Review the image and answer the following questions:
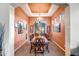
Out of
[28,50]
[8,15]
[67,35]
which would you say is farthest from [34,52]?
[8,15]

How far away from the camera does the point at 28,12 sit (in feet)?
8.88

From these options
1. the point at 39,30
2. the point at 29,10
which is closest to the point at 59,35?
the point at 39,30

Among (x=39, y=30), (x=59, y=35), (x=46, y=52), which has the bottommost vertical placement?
(x=46, y=52)

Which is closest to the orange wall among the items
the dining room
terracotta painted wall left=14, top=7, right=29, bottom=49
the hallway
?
the dining room

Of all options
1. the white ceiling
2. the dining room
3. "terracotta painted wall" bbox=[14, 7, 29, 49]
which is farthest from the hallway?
the white ceiling

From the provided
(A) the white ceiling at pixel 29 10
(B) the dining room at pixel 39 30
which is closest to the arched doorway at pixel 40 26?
(B) the dining room at pixel 39 30

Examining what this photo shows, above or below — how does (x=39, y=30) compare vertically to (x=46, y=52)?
above

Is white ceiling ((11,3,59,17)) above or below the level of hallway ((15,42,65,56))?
above

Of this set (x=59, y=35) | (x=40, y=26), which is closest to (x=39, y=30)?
(x=40, y=26)

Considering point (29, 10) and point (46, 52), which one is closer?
point (46, 52)

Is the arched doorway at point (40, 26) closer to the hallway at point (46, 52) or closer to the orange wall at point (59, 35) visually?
the orange wall at point (59, 35)

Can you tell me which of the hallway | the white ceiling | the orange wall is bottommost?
the hallway

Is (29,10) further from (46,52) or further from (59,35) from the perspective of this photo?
(46,52)

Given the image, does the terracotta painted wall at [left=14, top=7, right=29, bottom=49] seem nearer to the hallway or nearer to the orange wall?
→ the hallway
